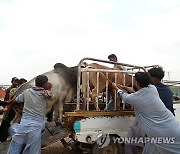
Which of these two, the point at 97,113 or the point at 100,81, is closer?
the point at 97,113

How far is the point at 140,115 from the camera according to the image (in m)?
4.60

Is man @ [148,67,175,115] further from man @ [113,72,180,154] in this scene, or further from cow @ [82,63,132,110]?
cow @ [82,63,132,110]

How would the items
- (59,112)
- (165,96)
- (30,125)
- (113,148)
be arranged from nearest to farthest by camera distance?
1. (30,125)
2. (165,96)
3. (113,148)
4. (59,112)

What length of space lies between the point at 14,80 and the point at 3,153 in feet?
8.32

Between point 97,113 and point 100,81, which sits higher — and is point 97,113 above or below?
below

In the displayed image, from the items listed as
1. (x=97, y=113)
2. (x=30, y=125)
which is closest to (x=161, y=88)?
(x=97, y=113)

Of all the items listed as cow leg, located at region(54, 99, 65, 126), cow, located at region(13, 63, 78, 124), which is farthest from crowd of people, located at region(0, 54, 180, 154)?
cow leg, located at region(54, 99, 65, 126)

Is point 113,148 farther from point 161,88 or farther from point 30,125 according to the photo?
point 30,125

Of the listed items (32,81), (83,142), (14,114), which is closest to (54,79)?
(32,81)

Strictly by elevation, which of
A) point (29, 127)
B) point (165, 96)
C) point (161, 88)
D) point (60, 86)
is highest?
point (60, 86)

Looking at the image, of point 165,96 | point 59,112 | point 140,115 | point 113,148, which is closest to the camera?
point 140,115

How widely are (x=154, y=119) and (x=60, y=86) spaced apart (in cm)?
259

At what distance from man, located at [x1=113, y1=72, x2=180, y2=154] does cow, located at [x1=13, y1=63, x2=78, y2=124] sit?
2.15 metres

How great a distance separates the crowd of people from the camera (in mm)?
4387
